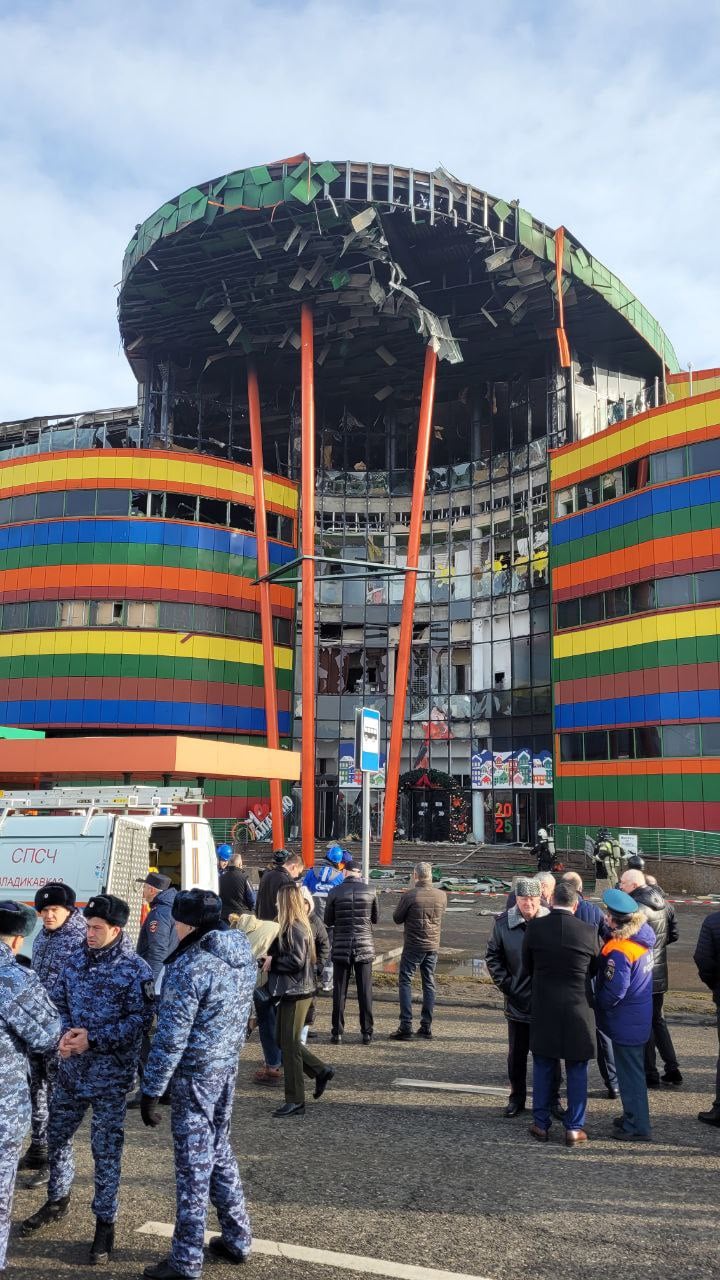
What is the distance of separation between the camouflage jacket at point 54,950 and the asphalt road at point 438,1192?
123cm

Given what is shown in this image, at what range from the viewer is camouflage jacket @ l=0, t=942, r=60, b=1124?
438 centimetres

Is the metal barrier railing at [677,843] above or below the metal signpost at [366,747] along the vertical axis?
below

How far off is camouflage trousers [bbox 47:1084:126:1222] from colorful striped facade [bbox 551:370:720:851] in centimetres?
3121

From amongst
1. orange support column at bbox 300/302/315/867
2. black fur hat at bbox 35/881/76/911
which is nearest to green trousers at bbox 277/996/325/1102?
black fur hat at bbox 35/881/76/911

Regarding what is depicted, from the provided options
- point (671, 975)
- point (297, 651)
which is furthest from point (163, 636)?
point (671, 975)

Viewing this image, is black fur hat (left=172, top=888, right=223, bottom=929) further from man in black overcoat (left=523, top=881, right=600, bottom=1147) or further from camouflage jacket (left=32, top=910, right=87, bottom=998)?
man in black overcoat (left=523, top=881, right=600, bottom=1147)

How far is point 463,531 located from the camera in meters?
49.8

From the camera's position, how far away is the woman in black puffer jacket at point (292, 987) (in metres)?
7.37

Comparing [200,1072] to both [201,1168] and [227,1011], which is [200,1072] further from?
[201,1168]

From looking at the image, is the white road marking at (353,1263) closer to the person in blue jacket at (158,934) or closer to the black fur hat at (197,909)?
the black fur hat at (197,909)

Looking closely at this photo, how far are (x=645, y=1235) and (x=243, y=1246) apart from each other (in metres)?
2.20

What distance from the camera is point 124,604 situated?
142ft

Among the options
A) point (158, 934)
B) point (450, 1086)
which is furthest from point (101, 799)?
point (450, 1086)

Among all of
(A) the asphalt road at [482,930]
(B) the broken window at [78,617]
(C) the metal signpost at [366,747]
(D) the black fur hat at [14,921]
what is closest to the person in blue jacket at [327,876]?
(C) the metal signpost at [366,747]
